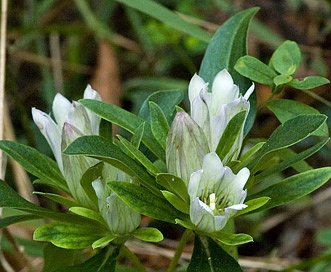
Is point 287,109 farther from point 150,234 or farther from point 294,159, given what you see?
point 150,234

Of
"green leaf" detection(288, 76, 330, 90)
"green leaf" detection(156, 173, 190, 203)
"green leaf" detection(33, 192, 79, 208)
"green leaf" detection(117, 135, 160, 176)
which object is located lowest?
"green leaf" detection(33, 192, 79, 208)

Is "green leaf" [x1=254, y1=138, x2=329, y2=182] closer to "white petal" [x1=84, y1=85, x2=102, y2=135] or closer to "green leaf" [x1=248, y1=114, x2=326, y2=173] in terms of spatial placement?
"green leaf" [x1=248, y1=114, x2=326, y2=173]


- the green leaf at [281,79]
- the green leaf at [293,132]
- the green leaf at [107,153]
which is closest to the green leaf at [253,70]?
the green leaf at [281,79]

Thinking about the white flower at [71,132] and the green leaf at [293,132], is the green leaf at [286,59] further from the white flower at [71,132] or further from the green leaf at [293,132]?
the white flower at [71,132]

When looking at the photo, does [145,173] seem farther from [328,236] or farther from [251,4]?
[251,4]

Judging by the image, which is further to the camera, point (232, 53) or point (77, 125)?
point (232, 53)

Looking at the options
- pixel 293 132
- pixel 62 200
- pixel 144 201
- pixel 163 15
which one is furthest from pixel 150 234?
pixel 163 15

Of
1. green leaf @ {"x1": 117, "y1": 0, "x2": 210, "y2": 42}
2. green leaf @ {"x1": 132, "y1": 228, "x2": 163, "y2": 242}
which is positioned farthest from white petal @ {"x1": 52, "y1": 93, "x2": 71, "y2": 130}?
green leaf @ {"x1": 117, "y1": 0, "x2": 210, "y2": 42}

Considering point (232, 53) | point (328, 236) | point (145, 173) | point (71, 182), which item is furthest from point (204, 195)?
point (328, 236)
